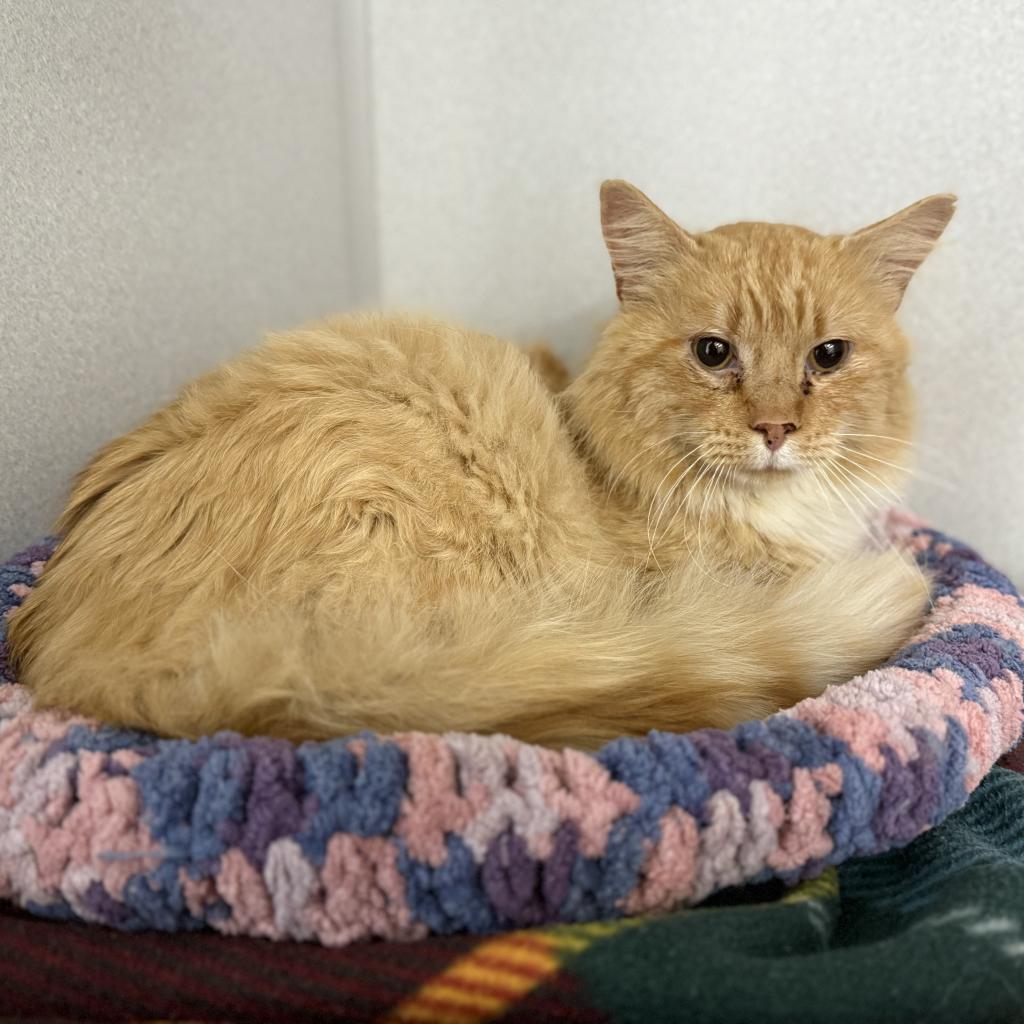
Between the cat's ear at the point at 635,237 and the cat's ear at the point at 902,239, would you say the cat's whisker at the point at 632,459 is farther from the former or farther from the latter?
the cat's ear at the point at 902,239

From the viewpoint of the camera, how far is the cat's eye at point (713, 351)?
1.23 meters

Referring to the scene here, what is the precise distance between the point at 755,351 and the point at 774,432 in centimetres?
14

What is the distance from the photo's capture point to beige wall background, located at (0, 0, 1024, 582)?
136 centimetres

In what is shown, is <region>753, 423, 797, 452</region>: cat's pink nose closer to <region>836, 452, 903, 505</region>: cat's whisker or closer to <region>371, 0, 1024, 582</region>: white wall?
<region>836, 452, 903, 505</region>: cat's whisker

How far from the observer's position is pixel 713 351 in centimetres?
123

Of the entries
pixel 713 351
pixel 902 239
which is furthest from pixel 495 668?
pixel 902 239

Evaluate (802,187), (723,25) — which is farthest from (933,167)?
(723,25)

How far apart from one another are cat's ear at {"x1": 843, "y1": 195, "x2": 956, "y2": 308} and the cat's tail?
1.86 ft

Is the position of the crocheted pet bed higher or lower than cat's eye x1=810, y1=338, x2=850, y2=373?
lower

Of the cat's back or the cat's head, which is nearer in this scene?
the cat's back

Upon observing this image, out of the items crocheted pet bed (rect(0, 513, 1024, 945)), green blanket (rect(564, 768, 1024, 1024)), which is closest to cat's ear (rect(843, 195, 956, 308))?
crocheted pet bed (rect(0, 513, 1024, 945))

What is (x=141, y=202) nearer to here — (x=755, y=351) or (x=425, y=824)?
(x=755, y=351)

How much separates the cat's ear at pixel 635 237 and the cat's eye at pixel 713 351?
145mm

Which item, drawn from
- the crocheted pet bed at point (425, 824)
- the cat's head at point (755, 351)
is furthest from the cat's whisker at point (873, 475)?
the crocheted pet bed at point (425, 824)
